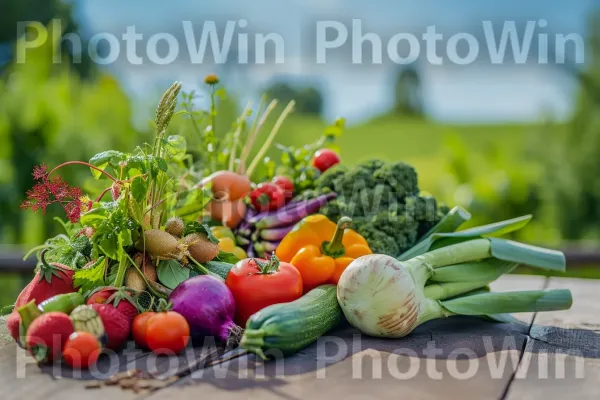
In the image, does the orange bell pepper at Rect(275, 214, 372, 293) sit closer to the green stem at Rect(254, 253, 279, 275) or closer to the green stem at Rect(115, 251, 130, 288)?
the green stem at Rect(254, 253, 279, 275)

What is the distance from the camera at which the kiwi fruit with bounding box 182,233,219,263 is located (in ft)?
6.79

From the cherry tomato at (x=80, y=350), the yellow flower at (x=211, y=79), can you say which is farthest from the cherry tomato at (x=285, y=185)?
the cherry tomato at (x=80, y=350)

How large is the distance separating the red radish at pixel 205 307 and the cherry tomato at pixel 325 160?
109 centimetres

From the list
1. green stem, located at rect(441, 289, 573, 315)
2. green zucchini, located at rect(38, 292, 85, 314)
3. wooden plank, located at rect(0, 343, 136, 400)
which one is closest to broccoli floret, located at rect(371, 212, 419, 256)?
green stem, located at rect(441, 289, 573, 315)

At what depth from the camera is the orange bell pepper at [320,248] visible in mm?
2146

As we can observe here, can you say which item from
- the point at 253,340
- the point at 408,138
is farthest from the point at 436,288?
the point at 408,138

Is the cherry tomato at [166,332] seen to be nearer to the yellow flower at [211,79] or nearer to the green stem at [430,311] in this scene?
the green stem at [430,311]

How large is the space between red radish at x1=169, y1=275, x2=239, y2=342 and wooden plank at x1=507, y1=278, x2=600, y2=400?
31.0 inches

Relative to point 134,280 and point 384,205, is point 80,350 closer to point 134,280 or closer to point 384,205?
point 134,280

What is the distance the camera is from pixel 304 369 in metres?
1.67

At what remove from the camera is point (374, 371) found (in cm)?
166

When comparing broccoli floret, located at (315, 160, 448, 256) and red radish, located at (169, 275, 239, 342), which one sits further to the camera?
broccoli floret, located at (315, 160, 448, 256)

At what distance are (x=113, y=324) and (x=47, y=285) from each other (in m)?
0.29

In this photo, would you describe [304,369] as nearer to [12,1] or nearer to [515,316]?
[515,316]
